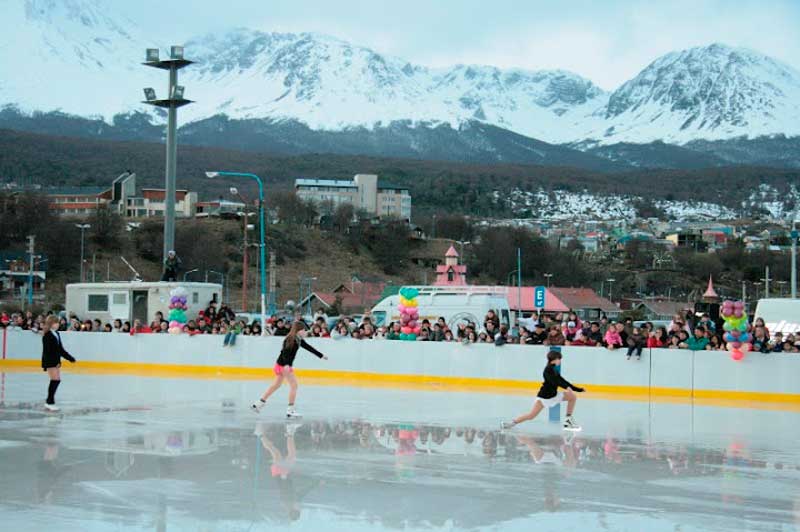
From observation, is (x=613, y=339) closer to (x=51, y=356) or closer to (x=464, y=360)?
(x=464, y=360)

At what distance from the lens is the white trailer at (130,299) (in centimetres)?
3459

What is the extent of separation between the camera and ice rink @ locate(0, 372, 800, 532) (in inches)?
436

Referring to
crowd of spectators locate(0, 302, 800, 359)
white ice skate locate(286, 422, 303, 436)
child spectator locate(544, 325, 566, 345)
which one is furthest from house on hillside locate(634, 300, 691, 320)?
white ice skate locate(286, 422, 303, 436)

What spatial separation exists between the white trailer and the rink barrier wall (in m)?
3.19

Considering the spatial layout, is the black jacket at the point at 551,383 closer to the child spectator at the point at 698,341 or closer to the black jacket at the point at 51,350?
the child spectator at the point at 698,341

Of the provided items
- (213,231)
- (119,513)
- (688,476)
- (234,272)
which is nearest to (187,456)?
(119,513)

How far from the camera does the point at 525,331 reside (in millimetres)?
26938

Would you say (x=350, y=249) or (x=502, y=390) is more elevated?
(x=350, y=249)

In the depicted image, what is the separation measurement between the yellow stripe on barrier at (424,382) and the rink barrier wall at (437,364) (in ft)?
0.09

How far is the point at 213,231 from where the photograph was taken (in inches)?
5044

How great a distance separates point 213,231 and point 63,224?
19.4m

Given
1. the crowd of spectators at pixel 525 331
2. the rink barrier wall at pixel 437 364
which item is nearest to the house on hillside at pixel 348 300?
the crowd of spectators at pixel 525 331

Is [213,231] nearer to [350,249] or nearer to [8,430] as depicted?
[350,249]

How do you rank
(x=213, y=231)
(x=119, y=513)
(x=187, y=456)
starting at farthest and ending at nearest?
1. (x=213, y=231)
2. (x=187, y=456)
3. (x=119, y=513)
